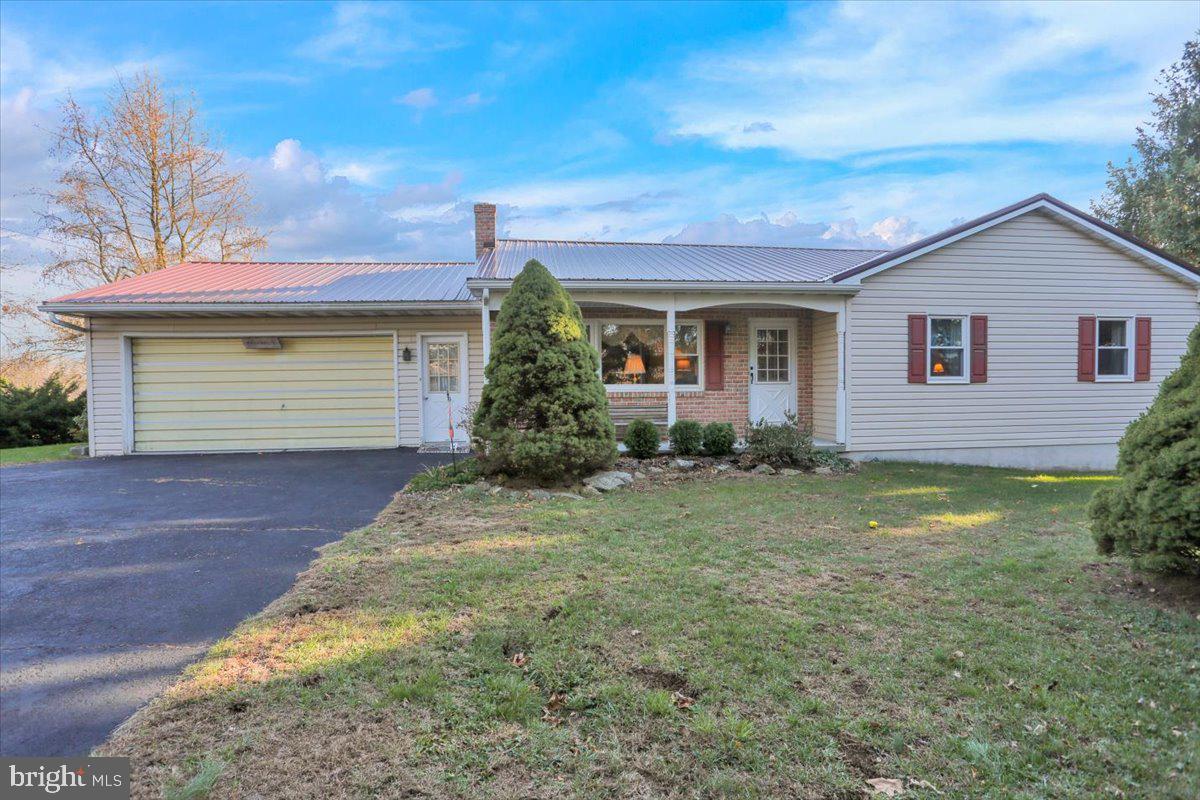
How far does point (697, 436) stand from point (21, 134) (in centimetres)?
2016

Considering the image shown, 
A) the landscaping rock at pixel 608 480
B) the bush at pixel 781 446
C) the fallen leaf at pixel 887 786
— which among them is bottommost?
the fallen leaf at pixel 887 786

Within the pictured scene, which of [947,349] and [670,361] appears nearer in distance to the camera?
[670,361]

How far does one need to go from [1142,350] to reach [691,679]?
12927 millimetres

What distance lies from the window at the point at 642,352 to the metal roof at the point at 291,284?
9.37 feet

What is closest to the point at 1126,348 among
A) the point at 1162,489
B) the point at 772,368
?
A: the point at 772,368

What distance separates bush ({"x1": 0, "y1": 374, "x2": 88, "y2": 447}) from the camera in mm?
14312

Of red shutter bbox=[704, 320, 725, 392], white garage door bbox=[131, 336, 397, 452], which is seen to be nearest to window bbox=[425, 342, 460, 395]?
white garage door bbox=[131, 336, 397, 452]

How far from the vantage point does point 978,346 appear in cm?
1027

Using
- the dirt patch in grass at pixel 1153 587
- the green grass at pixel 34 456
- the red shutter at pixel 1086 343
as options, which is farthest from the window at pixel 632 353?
the green grass at pixel 34 456

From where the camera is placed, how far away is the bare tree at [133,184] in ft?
54.9

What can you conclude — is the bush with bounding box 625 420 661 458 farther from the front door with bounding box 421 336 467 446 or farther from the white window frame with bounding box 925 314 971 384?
the white window frame with bounding box 925 314 971 384

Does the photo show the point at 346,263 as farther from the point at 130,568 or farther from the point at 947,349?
the point at 947,349

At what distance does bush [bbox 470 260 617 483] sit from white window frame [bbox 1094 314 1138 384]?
9922 millimetres

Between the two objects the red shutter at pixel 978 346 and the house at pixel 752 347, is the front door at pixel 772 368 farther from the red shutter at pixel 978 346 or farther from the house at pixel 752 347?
the red shutter at pixel 978 346
